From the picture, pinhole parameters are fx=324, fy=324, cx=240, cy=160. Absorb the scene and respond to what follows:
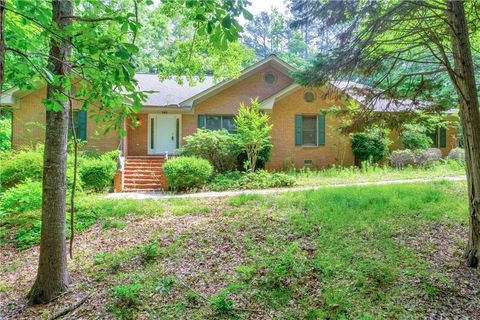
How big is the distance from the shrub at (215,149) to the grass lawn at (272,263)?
536 cm

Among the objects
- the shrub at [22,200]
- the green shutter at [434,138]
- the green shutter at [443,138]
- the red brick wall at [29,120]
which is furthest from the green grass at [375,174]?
the red brick wall at [29,120]

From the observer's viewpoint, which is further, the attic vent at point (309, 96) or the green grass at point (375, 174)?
the attic vent at point (309, 96)

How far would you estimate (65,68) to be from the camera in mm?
3986

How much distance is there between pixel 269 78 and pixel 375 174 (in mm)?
6767

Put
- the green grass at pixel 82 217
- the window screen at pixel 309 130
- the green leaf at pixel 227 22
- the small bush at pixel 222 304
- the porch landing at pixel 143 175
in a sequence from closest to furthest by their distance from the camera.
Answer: the green leaf at pixel 227 22, the small bush at pixel 222 304, the green grass at pixel 82 217, the porch landing at pixel 143 175, the window screen at pixel 309 130

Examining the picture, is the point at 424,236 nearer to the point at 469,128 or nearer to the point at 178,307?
the point at 469,128

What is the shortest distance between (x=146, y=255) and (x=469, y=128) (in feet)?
17.3

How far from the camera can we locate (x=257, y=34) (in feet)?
152

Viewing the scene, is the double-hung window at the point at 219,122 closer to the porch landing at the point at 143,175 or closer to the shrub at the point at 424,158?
the porch landing at the point at 143,175

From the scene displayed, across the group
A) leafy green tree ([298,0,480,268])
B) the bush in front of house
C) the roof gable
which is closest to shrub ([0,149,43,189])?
the bush in front of house

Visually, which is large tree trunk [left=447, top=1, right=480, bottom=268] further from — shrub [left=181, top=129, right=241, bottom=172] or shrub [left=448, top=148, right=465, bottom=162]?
shrub [left=448, top=148, right=465, bottom=162]

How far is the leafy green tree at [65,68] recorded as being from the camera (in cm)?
243

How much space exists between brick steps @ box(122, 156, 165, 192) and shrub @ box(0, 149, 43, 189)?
2822mm

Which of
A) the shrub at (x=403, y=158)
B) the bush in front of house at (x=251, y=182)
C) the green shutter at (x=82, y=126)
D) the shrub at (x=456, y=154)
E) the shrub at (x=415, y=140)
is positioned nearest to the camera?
the bush in front of house at (x=251, y=182)
